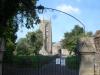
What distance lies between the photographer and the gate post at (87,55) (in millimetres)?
14086

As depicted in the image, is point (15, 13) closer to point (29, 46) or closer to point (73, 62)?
Result: point (73, 62)

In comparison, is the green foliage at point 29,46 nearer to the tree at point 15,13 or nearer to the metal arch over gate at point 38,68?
the tree at point 15,13

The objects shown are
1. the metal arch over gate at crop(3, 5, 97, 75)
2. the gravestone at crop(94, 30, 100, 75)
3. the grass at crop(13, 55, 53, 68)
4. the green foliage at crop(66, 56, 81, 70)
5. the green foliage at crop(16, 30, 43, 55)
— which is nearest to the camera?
the gravestone at crop(94, 30, 100, 75)

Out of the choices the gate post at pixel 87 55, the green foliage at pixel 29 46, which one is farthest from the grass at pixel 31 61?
the green foliage at pixel 29 46

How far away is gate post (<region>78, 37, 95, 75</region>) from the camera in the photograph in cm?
1409

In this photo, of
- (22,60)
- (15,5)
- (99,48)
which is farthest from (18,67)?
(99,48)

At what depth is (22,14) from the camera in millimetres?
18609

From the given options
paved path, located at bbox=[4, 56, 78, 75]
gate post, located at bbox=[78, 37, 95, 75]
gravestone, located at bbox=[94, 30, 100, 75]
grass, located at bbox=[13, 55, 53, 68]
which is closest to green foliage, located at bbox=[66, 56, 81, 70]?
gate post, located at bbox=[78, 37, 95, 75]

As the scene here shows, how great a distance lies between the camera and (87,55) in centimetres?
1442

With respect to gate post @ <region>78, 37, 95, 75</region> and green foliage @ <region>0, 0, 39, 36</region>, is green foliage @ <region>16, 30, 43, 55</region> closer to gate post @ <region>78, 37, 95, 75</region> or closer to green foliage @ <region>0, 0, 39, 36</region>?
green foliage @ <region>0, 0, 39, 36</region>

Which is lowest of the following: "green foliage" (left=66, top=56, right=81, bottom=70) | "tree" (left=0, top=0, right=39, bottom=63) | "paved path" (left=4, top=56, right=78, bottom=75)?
"paved path" (left=4, top=56, right=78, bottom=75)

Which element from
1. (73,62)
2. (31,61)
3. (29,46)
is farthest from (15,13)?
(29,46)

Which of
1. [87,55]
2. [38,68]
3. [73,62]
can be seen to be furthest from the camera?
[38,68]

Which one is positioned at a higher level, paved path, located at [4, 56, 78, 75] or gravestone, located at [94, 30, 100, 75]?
gravestone, located at [94, 30, 100, 75]
